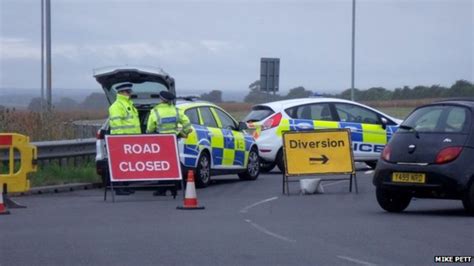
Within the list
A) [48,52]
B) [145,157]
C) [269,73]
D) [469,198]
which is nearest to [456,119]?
[469,198]

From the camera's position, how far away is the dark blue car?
13.0 metres

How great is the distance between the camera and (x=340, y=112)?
75.7 feet

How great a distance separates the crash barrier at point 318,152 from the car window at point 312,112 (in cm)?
497

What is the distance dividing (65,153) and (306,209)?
6877 millimetres

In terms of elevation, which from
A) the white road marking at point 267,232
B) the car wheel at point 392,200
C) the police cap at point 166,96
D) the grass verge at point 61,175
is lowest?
the grass verge at point 61,175

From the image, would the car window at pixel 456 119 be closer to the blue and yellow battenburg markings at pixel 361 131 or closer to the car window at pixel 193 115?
the car window at pixel 193 115

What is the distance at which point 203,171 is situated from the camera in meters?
18.7

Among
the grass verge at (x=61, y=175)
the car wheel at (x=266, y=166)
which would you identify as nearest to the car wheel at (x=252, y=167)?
the car wheel at (x=266, y=166)

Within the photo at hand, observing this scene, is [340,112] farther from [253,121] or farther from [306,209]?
[306,209]

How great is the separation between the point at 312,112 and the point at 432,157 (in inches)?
382

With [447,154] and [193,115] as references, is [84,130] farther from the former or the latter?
[447,154]

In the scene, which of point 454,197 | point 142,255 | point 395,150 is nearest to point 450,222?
point 454,197

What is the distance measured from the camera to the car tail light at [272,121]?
22.4 meters

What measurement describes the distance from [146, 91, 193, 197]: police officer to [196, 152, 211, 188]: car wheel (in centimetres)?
Result: 122
